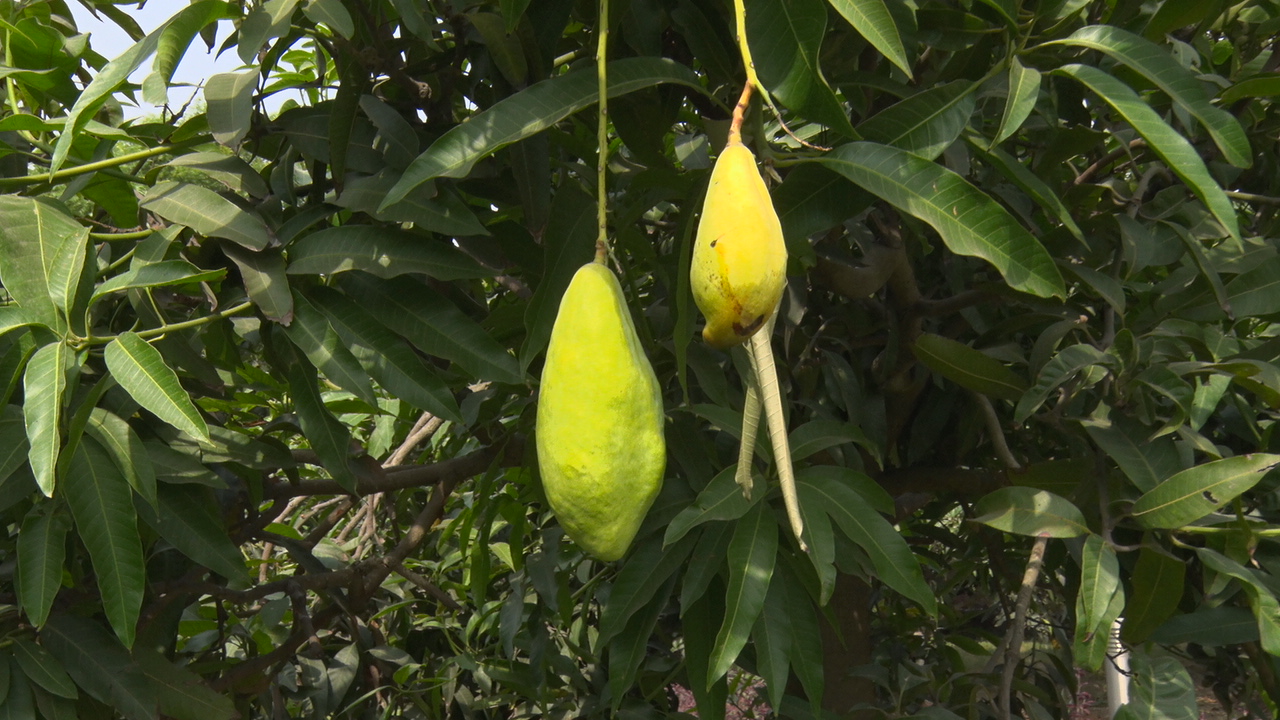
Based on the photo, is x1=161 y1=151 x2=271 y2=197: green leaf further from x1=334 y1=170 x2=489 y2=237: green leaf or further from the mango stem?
the mango stem

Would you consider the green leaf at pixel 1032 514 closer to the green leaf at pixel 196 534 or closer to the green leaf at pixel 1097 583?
the green leaf at pixel 1097 583

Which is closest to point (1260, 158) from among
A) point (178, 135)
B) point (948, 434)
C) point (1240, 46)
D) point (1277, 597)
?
point (1240, 46)

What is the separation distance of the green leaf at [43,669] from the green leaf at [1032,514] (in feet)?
3.42

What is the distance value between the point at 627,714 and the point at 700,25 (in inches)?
43.1

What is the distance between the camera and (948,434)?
1593 millimetres

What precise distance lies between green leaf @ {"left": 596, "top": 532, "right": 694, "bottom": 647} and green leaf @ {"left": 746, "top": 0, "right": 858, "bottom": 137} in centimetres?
62

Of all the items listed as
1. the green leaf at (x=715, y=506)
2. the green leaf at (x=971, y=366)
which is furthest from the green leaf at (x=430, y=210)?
the green leaf at (x=971, y=366)

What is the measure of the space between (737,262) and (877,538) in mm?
636

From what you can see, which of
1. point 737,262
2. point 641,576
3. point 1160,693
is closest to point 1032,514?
point 1160,693

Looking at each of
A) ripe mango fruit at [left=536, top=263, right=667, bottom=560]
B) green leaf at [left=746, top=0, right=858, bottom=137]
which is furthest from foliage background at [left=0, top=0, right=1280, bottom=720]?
ripe mango fruit at [left=536, top=263, right=667, bottom=560]

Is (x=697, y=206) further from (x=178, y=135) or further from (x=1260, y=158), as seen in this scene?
(x=1260, y=158)

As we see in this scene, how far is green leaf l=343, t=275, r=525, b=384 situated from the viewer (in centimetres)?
93

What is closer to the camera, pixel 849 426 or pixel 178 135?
pixel 178 135

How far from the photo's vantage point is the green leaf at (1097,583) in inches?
39.5
